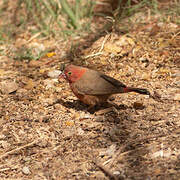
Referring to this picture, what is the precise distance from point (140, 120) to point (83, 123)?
1.98 feet

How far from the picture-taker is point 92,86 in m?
3.82

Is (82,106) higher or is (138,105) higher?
(138,105)

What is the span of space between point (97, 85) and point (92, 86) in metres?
0.06

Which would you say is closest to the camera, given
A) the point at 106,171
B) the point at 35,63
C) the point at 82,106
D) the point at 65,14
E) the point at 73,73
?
the point at 106,171

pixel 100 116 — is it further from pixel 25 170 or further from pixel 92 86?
pixel 25 170

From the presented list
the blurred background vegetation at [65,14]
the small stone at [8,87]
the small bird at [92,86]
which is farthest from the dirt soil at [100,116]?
the blurred background vegetation at [65,14]

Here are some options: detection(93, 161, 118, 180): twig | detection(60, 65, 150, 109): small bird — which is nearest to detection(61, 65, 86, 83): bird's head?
detection(60, 65, 150, 109): small bird

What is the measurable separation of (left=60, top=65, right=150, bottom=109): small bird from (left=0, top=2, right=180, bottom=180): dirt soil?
18 centimetres

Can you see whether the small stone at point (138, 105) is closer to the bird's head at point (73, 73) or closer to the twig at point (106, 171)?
the bird's head at point (73, 73)

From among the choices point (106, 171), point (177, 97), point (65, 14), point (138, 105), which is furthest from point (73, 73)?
point (65, 14)

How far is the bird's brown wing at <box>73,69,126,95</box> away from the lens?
373cm

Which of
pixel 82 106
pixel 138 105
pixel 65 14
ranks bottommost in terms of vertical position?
pixel 82 106

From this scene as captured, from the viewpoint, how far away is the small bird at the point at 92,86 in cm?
373

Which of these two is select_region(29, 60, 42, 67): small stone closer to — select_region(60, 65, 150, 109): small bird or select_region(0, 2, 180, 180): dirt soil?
select_region(0, 2, 180, 180): dirt soil
